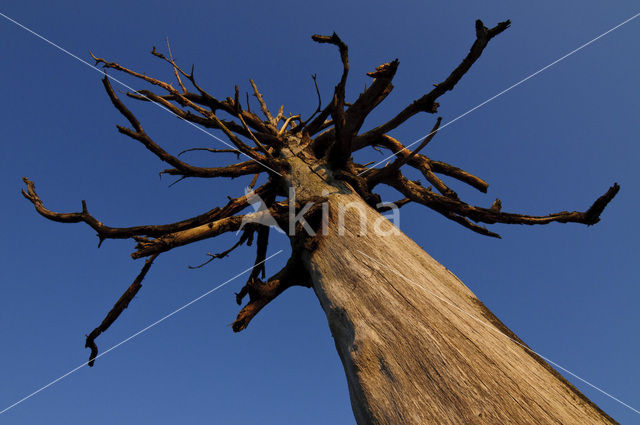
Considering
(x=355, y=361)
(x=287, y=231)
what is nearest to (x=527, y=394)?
(x=355, y=361)

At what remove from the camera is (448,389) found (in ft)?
3.53

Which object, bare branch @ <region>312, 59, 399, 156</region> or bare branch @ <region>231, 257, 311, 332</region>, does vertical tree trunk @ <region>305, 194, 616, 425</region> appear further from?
bare branch @ <region>312, 59, 399, 156</region>

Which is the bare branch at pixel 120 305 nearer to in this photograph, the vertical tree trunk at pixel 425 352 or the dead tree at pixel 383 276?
the dead tree at pixel 383 276

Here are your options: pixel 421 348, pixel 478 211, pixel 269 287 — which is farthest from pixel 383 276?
pixel 478 211

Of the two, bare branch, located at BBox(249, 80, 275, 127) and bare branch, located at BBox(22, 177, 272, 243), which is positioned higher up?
bare branch, located at BBox(249, 80, 275, 127)

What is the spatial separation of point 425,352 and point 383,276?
447 millimetres

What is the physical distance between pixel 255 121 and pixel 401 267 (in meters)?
3.03

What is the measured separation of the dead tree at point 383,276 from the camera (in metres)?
1.08

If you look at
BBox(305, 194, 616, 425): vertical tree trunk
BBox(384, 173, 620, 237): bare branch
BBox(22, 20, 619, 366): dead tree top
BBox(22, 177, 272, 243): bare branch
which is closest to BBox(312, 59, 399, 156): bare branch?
BBox(22, 20, 619, 366): dead tree top

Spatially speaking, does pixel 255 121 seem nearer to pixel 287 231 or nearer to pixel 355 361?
pixel 287 231

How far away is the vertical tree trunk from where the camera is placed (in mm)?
1026

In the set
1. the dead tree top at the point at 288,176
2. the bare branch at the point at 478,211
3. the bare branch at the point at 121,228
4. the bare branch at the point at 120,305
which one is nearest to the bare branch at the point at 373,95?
the dead tree top at the point at 288,176

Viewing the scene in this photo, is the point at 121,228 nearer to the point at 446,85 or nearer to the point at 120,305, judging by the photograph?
the point at 120,305

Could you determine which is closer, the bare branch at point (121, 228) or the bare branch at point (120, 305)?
the bare branch at point (121, 228)
